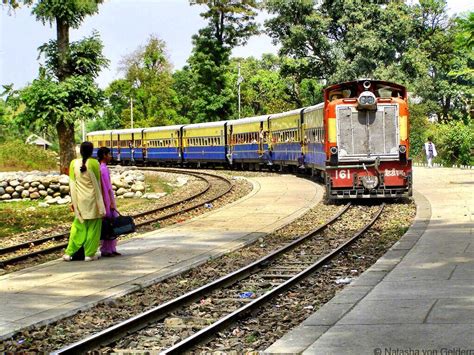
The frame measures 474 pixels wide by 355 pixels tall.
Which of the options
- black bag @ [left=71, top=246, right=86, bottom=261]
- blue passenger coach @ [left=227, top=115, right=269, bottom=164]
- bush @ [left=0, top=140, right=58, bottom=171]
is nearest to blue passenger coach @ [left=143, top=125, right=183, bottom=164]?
blue passenger coach @ [left=227, top=115, right=269, bottom=164]

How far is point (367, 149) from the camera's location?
1955cm

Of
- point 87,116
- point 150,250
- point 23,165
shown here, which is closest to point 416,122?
point 23,165

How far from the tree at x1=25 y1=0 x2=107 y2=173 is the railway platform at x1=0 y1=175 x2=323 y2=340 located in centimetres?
1024

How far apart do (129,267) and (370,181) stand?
32.7 feet

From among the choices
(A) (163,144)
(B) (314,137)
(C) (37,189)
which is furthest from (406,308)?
(A) (163,144)

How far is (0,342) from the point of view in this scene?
6.83 m

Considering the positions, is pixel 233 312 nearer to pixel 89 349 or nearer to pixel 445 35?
pixel 89 349

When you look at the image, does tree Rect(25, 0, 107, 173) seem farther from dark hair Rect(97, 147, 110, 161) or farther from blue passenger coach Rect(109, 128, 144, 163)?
blue passenger coach Rect(109, 128, 144, 163)

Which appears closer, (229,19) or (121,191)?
(121,191)

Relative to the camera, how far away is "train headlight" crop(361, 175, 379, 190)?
1944 centimetres

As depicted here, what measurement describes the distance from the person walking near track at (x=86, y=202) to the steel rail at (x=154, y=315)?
8.08 ft

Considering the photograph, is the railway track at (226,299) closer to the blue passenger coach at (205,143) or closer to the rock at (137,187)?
the rock at (137,187)

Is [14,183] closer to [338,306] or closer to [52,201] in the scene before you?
[52,201]

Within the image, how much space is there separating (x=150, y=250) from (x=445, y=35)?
175 ft
